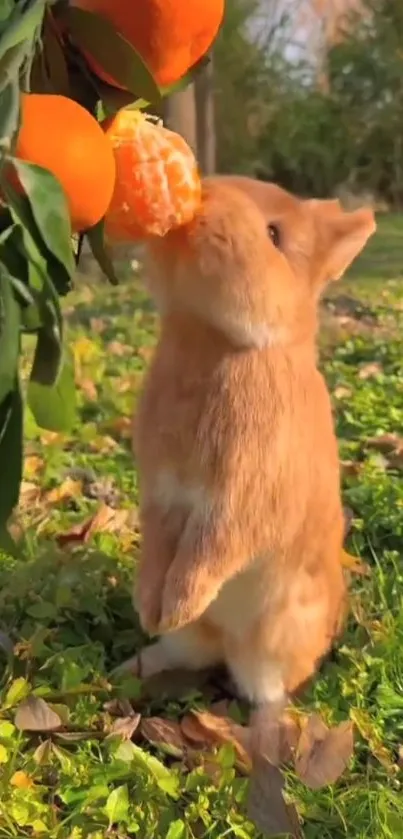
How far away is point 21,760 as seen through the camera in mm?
1087

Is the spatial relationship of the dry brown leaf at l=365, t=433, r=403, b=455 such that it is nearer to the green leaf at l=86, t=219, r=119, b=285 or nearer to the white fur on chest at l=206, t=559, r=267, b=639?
the white fur on chest at l=206, t=559, r=267, b=639

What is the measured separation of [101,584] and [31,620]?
4.6 inches

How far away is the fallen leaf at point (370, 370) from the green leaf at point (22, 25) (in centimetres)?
196

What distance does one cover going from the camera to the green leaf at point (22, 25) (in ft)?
1.71

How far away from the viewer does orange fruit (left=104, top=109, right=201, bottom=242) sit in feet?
2.36

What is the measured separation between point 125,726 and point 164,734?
0.15ft

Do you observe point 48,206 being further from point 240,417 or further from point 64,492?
point 64,492

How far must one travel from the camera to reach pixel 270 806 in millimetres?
1042

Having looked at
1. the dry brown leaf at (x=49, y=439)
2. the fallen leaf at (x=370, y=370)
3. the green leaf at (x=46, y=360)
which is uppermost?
the green leaf at (x=46, y=360)

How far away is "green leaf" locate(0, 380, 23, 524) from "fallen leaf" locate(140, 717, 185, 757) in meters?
0.60

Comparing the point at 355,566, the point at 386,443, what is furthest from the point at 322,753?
the point at 386,443

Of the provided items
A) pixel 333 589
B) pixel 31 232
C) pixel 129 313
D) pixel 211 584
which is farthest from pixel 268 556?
pixel 129 313

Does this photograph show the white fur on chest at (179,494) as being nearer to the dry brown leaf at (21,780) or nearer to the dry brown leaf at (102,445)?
the dry brown leaf at (21,780)

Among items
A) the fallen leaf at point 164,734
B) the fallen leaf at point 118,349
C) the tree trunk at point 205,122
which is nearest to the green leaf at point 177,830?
the fallen leaf at point 164,734
